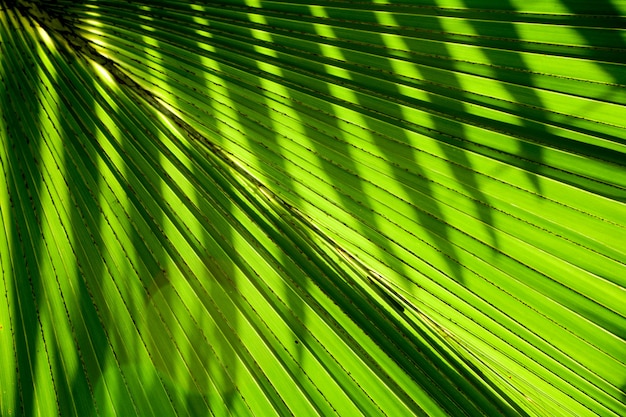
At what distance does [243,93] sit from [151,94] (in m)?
0.28

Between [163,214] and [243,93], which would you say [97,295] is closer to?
[163,214]

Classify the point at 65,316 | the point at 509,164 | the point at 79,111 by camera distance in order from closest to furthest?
the point at 509,164
the point at 65,316
the point at 79,111

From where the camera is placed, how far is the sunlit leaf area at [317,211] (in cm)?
79

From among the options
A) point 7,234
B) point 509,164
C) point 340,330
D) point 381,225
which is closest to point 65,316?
point 7,234

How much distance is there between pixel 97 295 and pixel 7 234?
0.25 meters

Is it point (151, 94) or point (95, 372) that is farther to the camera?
point (151, 94)

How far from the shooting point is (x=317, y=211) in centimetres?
100

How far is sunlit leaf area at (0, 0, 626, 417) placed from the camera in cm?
79

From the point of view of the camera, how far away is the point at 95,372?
91 centimetres

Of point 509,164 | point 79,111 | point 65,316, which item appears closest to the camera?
point 509,164

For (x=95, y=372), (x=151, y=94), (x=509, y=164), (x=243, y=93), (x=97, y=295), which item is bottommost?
(x=95, y=372)

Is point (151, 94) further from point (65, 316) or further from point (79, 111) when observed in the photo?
point (65, 316)

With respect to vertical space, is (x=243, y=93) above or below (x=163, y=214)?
above

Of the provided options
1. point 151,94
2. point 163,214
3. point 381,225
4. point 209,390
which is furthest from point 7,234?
point 381,225
